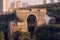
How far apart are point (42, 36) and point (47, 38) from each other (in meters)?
0.43

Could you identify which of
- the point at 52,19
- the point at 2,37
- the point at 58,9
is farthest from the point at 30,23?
the point at 2,37

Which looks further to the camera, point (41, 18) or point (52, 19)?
point (52, 19)

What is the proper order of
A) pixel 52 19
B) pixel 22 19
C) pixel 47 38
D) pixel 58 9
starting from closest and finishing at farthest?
pixel 47 38 → pixel 22 19 → pixel 52 19 → pixel 58 9

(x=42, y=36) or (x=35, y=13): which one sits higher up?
(x=35, y=13)

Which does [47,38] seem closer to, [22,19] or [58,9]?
[22,19]

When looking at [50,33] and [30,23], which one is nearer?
[50,33]

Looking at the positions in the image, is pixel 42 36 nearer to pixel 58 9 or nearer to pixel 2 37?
pixel 2 37

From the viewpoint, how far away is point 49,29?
23797 mm

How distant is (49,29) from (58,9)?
24.2 ft

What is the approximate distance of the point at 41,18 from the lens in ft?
82.3

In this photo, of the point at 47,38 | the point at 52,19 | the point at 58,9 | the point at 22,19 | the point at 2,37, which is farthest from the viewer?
the point at 58,9

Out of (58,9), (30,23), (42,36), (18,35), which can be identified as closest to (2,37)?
(18,35)

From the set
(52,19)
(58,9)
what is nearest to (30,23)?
(52,19)

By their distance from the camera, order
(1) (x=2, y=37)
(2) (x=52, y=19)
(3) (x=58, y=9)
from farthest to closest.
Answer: (3) (x=58, y=9) → (2) (x=52, y=19) → (1) (x=2, y=37)
